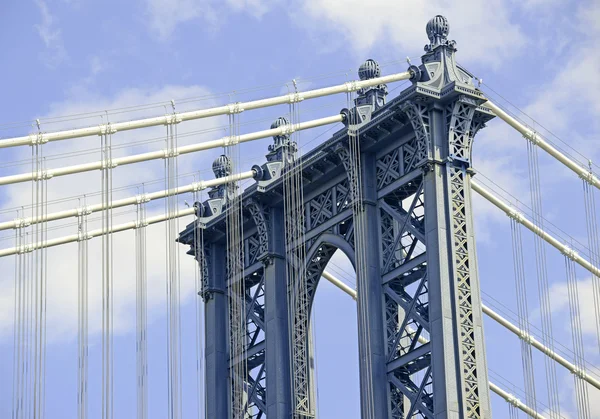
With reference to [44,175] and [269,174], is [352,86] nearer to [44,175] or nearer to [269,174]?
[269,174]

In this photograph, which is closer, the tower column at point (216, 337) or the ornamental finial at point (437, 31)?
the ornamental finial at point (437, 31)

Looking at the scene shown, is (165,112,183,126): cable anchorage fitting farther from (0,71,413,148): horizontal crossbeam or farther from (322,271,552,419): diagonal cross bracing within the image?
(322,271,552,419): diagonal cross bracing

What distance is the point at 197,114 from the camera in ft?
177

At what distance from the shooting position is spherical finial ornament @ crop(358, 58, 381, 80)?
5291cm

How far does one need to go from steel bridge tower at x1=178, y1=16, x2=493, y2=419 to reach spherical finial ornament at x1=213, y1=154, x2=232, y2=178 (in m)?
2.90

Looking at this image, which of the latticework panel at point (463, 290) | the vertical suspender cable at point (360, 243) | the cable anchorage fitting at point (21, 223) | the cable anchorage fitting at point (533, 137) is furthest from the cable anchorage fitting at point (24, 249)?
the cable anchorage fitting at point (533, 137)

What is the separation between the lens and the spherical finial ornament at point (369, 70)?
2083 inches

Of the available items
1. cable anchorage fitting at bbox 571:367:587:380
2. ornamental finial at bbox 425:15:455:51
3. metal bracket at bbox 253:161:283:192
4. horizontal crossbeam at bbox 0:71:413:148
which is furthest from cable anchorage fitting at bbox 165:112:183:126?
cable anchorage fitting at bbox 571:367:587:380

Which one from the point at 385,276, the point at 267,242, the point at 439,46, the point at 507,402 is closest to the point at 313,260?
the point at 267,242

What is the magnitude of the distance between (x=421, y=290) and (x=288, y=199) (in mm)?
8572

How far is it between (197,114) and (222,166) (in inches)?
208

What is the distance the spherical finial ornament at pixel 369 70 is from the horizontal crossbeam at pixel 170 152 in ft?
5.89

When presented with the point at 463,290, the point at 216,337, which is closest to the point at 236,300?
the point at 216,337

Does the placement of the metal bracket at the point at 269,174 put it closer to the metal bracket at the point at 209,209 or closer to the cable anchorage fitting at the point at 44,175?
the metal bracket at the point at 209,209
